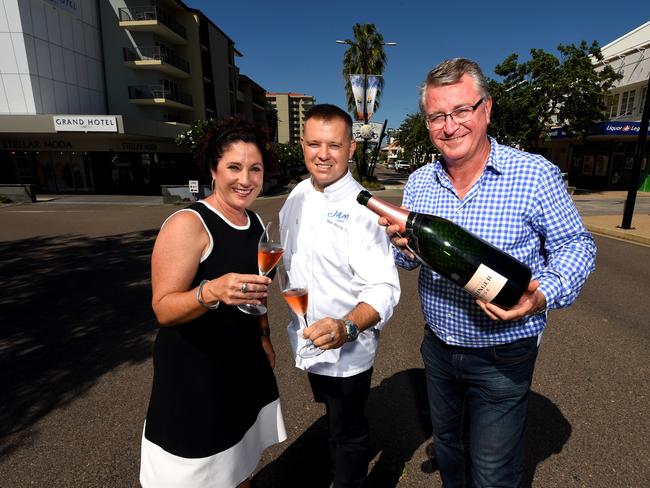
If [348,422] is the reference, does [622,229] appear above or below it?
below

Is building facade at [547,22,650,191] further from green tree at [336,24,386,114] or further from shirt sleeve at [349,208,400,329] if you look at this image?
shirt sleeve at [349,208,400,329]

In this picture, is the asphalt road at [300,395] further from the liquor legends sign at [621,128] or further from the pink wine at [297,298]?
the liquor legends sign at [621,128]

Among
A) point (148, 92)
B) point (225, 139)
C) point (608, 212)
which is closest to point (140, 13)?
point (148, 92)

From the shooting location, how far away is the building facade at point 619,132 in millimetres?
24219

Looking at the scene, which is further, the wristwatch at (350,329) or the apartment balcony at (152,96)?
the apartment balcony at (152,96)

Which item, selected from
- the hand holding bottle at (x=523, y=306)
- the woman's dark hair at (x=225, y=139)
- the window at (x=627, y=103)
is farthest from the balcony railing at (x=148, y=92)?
the window at (x=627, y=103)

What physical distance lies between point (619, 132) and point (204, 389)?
29358mm

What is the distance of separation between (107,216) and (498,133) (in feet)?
77.4

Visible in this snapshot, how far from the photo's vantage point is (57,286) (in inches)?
274

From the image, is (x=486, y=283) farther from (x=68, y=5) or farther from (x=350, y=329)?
(x=68, y=5)

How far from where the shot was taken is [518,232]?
1.73 metres

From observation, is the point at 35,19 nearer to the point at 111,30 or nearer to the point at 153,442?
the point at 111,30

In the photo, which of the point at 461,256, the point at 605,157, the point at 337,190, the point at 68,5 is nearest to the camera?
the point at 461,256

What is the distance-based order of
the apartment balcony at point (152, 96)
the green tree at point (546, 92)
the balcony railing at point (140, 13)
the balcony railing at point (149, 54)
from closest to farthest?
the green tree at point (546, 92) → the balcony railing at point (140, 13) → the balcony railing at point (149, 54) → the apartment balcony at point (152, 96)
